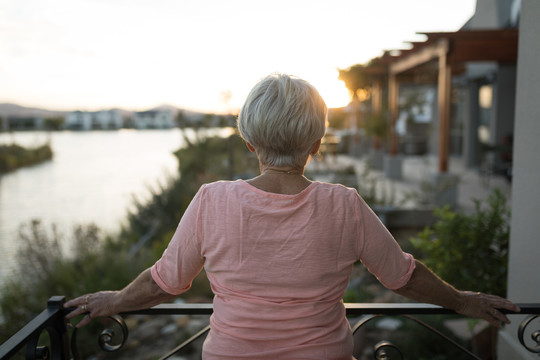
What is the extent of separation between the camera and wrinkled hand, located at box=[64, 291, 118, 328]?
1.46 m

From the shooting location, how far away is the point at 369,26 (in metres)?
5.80

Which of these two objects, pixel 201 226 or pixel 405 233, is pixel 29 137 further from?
pixel 201 226

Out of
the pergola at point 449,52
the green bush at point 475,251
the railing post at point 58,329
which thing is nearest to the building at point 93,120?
the pergola at point 449,52

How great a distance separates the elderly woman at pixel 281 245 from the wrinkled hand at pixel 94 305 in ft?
1.04

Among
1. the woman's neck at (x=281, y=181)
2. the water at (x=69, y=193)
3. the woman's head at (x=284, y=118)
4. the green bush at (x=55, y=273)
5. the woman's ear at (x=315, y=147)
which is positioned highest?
the woman's head at (x=284, y=118)

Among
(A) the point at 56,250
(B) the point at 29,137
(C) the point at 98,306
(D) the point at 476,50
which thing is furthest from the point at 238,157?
(B) the point at 29,137

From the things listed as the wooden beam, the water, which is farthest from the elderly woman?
the wooden beam

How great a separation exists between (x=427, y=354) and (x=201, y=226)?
2363mm

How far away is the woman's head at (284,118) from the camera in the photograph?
4.04ft

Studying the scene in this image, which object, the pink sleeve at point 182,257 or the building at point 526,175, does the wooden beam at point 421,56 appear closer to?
the building at point 526,175

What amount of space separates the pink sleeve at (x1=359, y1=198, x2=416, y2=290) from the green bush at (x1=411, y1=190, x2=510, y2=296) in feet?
5.39

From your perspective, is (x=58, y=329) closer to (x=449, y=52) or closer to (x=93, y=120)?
(x=449, y=52)

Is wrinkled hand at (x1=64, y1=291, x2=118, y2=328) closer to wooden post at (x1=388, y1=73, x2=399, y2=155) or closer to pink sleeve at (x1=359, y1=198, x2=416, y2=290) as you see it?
pink sleeve at (x1=359, y1=198, x2=416, y2=290)

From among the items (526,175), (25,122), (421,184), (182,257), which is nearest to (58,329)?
(182,257)
